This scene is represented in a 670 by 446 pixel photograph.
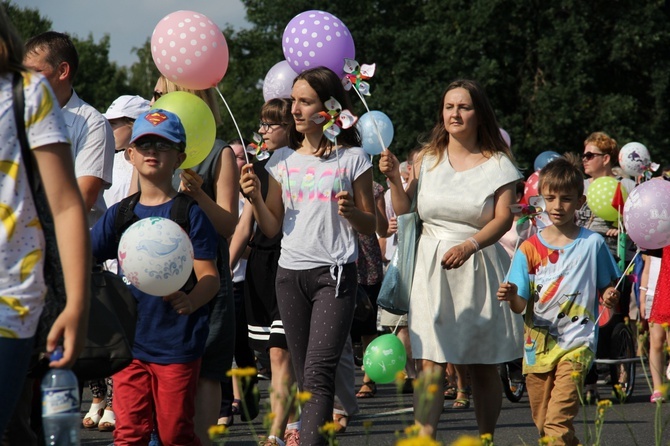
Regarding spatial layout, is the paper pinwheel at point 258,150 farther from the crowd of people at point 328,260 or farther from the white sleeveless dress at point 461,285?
the white sleeveless dress at point 461,285

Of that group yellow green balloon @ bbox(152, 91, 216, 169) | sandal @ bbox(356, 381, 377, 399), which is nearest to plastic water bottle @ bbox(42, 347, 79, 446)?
yellow green balloon @ bbox(152, 91, 216, 169)

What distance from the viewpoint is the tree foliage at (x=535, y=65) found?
30.4 metres

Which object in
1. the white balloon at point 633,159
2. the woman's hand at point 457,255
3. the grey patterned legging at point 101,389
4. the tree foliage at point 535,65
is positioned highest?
the tree foliage at point 535,65

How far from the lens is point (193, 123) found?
5652 mm

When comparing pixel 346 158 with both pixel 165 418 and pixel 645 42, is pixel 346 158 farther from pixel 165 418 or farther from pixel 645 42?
pixel 645 42

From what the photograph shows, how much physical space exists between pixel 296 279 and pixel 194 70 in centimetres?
132

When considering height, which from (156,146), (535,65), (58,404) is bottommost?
(58,404)

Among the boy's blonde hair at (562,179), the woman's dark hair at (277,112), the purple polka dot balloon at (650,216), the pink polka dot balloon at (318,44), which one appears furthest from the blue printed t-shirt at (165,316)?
the purple polka dot balloon at (650,216)

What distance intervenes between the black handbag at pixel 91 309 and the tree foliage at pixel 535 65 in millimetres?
26622

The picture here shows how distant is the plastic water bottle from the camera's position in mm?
3064

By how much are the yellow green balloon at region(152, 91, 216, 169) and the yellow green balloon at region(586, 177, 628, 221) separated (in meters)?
5.23

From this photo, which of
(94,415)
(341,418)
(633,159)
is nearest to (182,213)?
(341,418)

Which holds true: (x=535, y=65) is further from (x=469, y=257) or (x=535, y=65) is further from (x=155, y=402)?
(x=155, y=402)

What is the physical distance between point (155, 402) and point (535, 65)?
2835cm
